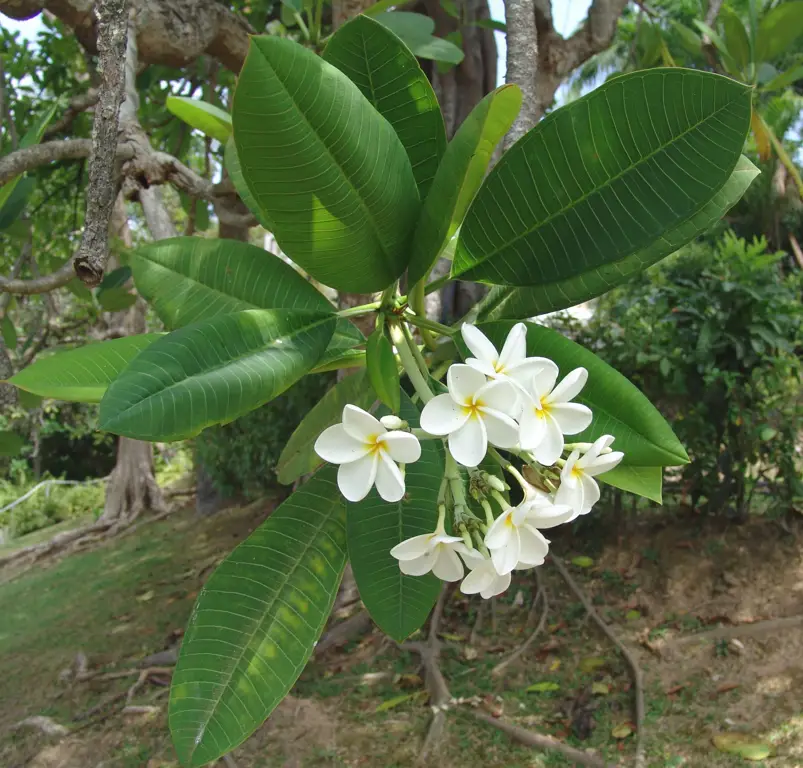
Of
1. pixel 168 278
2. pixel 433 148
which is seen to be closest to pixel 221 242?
pixel 168 278

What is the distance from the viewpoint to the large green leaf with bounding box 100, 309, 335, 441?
1.84 ft

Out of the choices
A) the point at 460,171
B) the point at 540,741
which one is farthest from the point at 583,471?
the point at 540,741

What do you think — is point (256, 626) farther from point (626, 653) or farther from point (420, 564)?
point (626, 653)

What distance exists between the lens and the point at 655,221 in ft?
2.47

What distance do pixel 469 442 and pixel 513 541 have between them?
122 mm

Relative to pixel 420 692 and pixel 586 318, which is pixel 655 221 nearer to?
pixel 420 692

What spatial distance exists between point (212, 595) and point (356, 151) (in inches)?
22.4

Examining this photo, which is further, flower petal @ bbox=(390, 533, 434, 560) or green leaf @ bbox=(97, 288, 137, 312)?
green leaf @ bbox=(97, 288, 137, 312)

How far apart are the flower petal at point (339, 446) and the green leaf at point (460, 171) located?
0.82ft

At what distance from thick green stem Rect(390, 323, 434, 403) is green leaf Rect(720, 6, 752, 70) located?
7.03ft

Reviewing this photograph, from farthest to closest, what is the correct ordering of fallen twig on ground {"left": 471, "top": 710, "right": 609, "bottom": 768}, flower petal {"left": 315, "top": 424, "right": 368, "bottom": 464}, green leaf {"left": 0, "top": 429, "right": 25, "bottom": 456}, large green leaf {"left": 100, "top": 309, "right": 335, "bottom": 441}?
1. fallen twig on ground {"left": 471, "top": 710, "right": 609, "bottom": 768}
2. green leaf {"left": 0, "top": 429, "right": 25, "bottom": 456}
3. flower petal {"left": 315, "top": 424, "right": 368, "bottom": 464}
4. large green leaf {"left": 100, "top": 309, "right": 335, "bottom": 441}

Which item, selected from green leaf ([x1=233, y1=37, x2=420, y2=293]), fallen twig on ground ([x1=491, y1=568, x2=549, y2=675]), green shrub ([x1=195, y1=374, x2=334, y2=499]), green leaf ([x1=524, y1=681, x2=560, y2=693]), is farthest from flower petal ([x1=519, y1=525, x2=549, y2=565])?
green shrub ([x1=195, y1=374, x2=334, y2=499])

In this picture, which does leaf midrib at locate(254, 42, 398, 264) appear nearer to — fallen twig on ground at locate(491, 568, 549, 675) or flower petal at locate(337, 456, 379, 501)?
flower petal at locate(337, 456, 379, 501)

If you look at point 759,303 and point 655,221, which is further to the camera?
point 759,303
